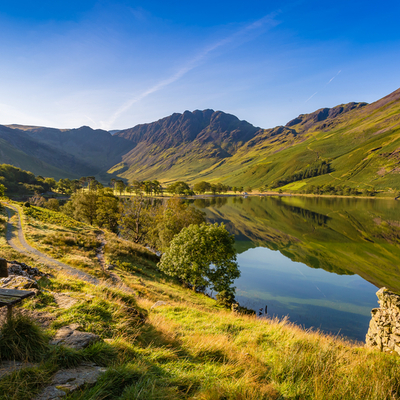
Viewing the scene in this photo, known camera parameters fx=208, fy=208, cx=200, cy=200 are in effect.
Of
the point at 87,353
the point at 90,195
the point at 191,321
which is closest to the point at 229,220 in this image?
the point at 90,195

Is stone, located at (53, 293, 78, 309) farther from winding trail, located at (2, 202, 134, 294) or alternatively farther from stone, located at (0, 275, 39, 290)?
winding trail, located at (2, 202, 134, 294)

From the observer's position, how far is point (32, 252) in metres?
22.4

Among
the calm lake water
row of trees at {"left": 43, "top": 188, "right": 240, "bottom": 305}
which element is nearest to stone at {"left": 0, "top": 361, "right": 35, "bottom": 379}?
row of trees at {"left": 43, "top": 188, "right": 240, "bottom": 305}

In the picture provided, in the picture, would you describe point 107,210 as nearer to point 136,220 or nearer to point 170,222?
point 136,220

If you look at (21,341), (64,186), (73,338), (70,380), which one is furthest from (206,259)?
(64,186)

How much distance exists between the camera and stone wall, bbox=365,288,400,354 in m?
10.2

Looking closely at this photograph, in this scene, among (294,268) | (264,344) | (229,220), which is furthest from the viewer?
(229,220)

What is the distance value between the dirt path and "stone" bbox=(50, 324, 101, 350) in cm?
1077

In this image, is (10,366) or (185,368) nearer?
(10,366)

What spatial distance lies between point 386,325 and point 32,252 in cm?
3012

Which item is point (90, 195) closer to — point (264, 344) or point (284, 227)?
point (264, 344)

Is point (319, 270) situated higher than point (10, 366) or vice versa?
point (10, 366)

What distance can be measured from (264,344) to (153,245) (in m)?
41.9

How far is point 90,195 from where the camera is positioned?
60656 mm
